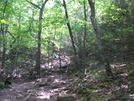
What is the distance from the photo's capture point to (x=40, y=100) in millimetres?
6746

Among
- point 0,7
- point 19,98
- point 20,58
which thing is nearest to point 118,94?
point 19,98

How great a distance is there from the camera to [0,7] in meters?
9.89

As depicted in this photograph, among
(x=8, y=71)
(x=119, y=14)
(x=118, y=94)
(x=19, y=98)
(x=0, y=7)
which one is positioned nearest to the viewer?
(x=118, y=94)

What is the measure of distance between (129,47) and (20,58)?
35.8 ft

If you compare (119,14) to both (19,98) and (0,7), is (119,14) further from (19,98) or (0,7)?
(0,7)

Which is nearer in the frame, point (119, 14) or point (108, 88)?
point (108, 88)

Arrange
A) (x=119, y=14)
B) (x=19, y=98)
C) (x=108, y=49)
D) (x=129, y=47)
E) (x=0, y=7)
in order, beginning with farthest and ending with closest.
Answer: (x=0, y=7) → (x=19, y=98) → (x=119, y=14) → (x=108, y=49) → (x=129, y=47)

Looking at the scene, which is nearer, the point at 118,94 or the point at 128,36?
the point at 118,94

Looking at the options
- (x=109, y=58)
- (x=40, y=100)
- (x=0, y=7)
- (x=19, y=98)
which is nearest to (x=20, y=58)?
(x=0, y=7)

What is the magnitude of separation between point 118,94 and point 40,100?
4.01 meters

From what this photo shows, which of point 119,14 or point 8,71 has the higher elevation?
point 119,14

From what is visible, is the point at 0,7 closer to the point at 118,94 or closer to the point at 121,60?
the point at 121,60

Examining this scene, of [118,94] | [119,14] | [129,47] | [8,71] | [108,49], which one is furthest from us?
[8,71]

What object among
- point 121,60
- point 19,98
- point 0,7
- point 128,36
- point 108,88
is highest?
point 0,7
